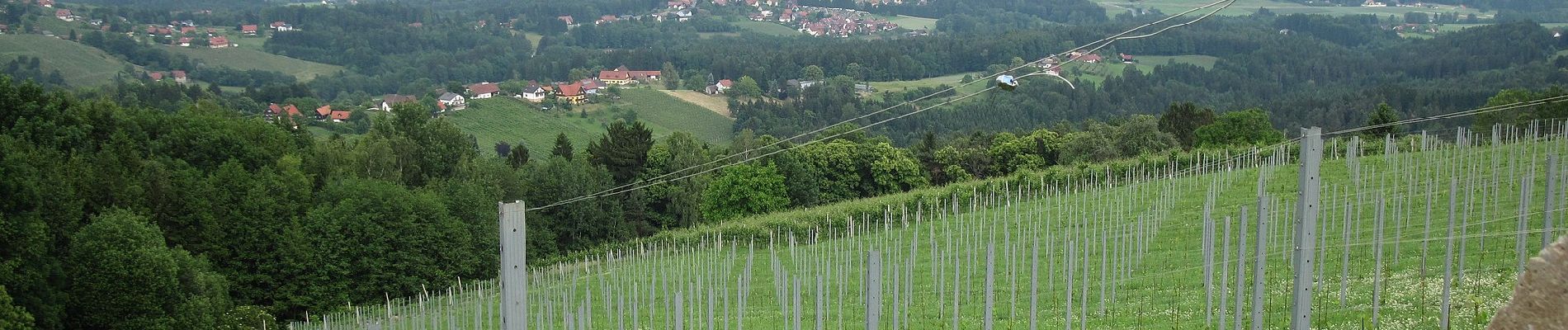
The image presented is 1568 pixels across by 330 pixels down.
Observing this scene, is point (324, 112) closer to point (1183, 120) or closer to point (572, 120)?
point (572, 120)

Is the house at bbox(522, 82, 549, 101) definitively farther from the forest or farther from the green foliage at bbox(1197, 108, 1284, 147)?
the green foliage at bbox(1197, 108, 1284, 147)

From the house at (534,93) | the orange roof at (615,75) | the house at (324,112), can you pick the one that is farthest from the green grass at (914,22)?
the house at (324,112)

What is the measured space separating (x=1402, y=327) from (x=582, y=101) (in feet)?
315

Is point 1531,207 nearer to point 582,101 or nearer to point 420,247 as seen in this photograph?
point 420,247

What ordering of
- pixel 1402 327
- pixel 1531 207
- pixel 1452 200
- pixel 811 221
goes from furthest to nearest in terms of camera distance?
pixel 811 221, pixel 1531 207, pixel 1452 200, pixel 1402 327

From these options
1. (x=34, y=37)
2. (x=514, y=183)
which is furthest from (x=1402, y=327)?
(x=34, y=37)

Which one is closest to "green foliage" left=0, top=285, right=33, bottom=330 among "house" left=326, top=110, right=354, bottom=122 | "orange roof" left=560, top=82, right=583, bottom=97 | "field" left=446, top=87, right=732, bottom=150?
"field" left=446, top=87, right=732, bottom=150

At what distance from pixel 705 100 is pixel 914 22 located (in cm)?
6319

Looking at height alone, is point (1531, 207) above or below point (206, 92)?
above

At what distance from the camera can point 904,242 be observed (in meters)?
26.3

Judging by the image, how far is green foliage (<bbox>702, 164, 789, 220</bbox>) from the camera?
139 ft

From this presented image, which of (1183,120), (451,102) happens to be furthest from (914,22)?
(1183,120)

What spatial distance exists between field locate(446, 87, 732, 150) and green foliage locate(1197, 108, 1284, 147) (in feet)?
152

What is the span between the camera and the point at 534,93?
104m
